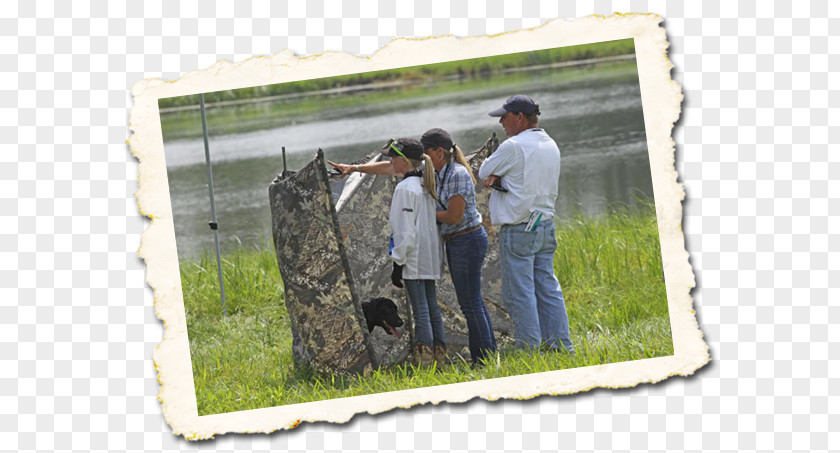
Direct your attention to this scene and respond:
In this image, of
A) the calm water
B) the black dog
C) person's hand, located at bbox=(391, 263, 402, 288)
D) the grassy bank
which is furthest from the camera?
the grassy bank

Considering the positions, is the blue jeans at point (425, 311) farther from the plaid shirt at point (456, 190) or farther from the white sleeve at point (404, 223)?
the plaid shirt at point (456, 190)

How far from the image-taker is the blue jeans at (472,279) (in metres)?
5.18

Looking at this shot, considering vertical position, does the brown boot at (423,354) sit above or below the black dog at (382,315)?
below

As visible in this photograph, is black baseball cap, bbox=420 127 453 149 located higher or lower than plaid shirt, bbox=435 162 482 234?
Result: higher

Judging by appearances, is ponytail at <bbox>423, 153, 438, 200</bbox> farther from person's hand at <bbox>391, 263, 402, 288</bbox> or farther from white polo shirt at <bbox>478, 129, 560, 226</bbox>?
person's hand at <bbox>391, 263, 402, 288</bbox>

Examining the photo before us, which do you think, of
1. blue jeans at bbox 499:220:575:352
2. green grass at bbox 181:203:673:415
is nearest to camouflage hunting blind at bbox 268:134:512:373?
green grass at bbox 181:203:673:415

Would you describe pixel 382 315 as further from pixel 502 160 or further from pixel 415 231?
pixel 502 160

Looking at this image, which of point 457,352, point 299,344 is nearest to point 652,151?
point 457,352

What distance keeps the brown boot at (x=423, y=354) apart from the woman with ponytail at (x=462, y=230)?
272 millimetres

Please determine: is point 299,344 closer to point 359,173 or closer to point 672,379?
point 359,173

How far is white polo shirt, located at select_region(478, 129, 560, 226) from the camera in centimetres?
518

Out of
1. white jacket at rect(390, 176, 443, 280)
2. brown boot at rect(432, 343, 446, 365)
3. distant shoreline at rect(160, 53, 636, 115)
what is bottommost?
brown boot at rect(432, 343, 446, 365)

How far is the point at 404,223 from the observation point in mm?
5086

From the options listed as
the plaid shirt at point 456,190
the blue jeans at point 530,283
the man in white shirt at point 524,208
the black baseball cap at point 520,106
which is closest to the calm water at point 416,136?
the blue jeans at point 530,283
